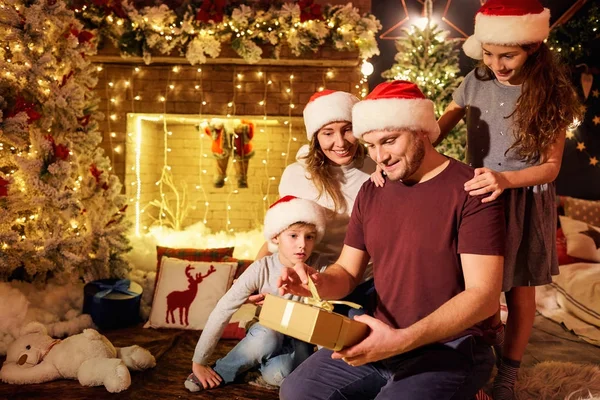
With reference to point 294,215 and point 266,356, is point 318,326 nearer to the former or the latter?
point 294,215

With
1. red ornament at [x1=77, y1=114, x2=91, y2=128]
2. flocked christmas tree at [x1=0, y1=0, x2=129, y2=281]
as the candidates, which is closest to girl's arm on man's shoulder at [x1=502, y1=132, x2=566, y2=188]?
flocked christmas tree at [x1=0, y1=0, x2=129, y2=281]

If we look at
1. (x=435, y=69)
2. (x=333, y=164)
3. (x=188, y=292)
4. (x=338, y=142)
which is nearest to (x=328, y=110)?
(x=338, y=142)

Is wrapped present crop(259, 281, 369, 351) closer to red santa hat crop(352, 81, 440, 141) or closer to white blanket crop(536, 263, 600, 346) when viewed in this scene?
red santa hat crop(352, 81, 440, 141)

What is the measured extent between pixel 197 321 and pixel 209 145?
102 inches

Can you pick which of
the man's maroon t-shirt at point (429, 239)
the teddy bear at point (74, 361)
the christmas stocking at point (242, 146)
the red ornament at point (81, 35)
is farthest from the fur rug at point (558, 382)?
the red ornament at point (81, 35)

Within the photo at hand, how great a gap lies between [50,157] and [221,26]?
1629mm

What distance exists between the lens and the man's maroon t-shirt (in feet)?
4.74

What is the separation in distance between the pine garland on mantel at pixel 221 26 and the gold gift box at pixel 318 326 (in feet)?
10.1

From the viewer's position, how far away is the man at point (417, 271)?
140 centimetres

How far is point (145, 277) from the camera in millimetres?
3781

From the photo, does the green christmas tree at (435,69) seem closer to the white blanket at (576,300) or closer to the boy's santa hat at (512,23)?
the white blanket at (576,300)

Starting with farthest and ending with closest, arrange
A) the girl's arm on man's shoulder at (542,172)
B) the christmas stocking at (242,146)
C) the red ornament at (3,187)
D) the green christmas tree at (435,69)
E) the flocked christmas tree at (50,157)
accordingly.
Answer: the christmas stocking at (242,146) < the green christmas tree at (435,69) < the flocked christmas tree at (50,157) < the red ornament at (3,187) < the girl's arm on man's shoulder at (542,172)

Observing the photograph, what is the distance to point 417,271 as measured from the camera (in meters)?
1.51

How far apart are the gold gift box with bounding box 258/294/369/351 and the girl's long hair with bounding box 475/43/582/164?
3.65 feet
